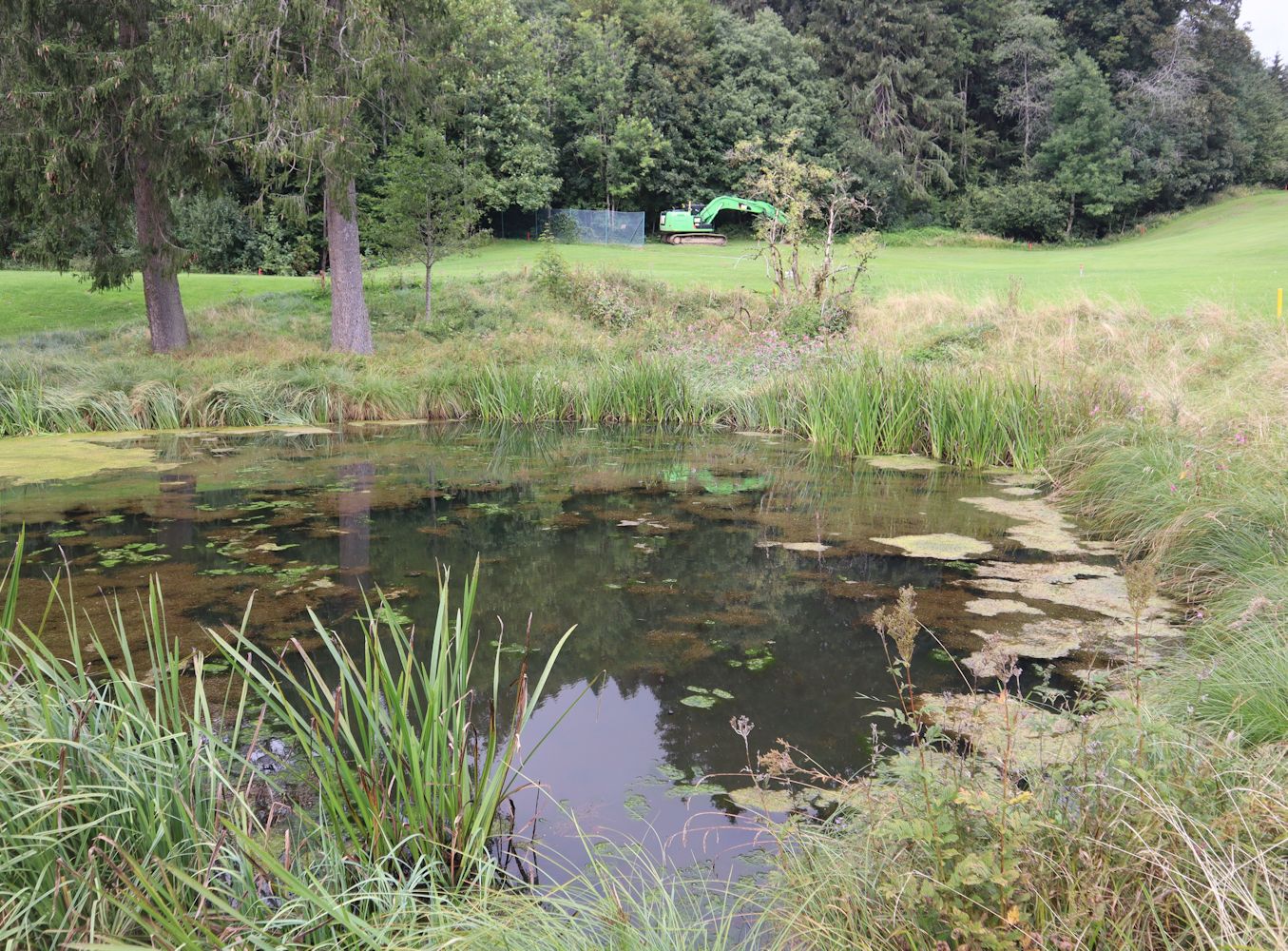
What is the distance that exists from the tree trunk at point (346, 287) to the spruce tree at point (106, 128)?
1900 millimetres

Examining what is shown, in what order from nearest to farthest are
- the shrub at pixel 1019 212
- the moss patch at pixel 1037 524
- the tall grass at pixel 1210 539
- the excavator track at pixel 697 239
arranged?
the tall grass at pixel 1210 539, the moss patch at pixel 1037 524, the excavator track at pixel 697 239, the shrub at pixel 1019 212

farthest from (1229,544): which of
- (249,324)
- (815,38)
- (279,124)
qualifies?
(815,38)

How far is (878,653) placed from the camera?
460 centimetres

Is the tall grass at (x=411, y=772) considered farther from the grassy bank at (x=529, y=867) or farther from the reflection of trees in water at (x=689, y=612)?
the reflection of trees in water at (x=689, y=612)

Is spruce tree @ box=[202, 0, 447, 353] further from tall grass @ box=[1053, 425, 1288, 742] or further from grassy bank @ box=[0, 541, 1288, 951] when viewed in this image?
grassy bank @ box=[0, 541, 1288, 951]

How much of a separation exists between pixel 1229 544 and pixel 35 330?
53.8 ft

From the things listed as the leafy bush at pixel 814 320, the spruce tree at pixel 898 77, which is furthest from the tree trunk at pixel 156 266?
the spruce tree at pixel 898 77

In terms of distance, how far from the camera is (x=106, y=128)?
39.5 ft

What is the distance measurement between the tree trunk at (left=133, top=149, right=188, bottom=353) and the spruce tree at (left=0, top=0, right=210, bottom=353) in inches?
0.5

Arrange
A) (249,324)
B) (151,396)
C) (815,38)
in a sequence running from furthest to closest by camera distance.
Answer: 1. (815,38)
2. (249,324)
3. (151,396)

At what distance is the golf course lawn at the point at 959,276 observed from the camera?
1467cm

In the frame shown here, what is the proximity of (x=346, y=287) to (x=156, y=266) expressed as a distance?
241 cm

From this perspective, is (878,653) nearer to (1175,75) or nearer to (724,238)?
(724,238)

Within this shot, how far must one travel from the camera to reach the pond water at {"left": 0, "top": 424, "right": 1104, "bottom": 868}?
3.67 metres
